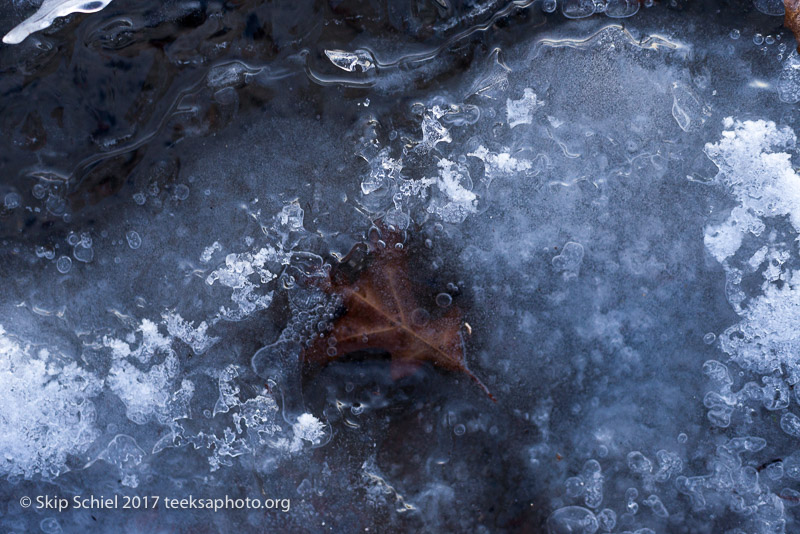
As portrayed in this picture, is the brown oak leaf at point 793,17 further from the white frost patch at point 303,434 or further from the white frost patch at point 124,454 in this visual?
the white frost patch at point 124,454

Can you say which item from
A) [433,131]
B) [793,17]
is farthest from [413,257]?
[793,17]

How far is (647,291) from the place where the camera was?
7.88ft

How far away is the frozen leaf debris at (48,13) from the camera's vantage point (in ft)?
7.90

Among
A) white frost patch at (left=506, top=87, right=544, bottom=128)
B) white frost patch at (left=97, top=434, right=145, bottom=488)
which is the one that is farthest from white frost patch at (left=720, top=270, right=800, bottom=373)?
white frost patch at (left=97, top=434, right=145, bottom=488)

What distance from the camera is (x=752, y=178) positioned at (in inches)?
93.3

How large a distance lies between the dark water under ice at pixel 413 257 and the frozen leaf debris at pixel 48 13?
0.04 m

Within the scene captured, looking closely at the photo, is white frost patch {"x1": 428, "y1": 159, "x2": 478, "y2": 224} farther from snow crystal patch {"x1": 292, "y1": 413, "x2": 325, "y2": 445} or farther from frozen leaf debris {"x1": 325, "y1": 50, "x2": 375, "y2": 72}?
snow crystal patch {"x1": 292, "y1": 413, "x2": 325, "y2": 445}

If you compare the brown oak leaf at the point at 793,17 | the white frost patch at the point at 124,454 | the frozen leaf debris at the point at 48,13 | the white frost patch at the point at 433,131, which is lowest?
the white frost patch at the point at 124,454

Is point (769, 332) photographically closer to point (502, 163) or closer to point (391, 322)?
point (502, 163)

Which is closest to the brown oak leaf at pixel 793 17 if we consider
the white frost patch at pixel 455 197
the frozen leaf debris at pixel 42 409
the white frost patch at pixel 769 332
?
the white frost patch at pixel 769 332

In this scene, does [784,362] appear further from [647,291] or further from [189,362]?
[189,362]

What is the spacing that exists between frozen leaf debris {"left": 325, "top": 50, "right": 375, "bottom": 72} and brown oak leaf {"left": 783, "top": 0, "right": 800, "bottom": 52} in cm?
187

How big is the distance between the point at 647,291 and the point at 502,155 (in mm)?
911

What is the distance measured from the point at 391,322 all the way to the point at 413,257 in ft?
1.04
